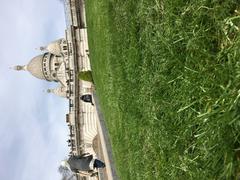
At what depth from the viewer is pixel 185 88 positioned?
4.00 meters

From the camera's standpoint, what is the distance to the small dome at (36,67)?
4825cm

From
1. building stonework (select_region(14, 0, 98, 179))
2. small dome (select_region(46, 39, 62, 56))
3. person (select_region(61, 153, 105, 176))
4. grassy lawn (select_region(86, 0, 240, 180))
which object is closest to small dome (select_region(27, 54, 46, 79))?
small dome (select_region(46, 39, 62, 56))

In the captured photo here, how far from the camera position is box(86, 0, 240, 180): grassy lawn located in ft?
10.4

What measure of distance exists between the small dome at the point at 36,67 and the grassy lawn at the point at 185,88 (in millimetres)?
41686

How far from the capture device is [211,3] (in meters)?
3.81

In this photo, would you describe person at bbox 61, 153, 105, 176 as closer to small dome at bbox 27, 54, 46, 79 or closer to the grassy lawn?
the grassy lawn

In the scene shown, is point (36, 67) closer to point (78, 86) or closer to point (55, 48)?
point (55, 48)

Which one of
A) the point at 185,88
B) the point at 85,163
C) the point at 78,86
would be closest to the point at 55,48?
the point at 78,86

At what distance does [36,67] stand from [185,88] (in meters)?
45.7

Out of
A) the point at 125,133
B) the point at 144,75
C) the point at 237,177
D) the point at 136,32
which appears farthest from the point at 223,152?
the point at 125,133

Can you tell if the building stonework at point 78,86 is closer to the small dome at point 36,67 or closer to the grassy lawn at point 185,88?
the small dome at point 36,67

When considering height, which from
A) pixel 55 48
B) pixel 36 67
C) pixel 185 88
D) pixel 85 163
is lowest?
pixel 85 163

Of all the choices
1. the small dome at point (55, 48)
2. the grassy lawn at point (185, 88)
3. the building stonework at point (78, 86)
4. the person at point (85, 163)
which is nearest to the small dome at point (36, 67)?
the small dome at point (55, 48)

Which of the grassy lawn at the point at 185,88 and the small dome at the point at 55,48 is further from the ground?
the grassy lawn at the point at 185,88
